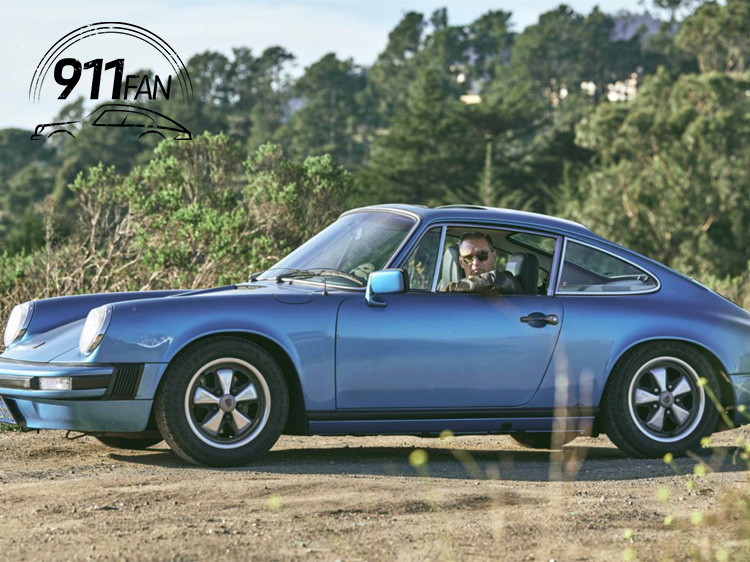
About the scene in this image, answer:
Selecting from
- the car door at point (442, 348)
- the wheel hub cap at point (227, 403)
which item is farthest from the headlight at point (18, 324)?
the car door at point (442, 348)

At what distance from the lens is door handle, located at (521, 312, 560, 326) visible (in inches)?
314

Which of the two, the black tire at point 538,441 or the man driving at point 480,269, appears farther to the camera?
the black tire at point 538,441

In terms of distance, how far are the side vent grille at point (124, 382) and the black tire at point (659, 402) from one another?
305cm

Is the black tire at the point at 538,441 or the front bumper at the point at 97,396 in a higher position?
the front bumper at the point at 97,396

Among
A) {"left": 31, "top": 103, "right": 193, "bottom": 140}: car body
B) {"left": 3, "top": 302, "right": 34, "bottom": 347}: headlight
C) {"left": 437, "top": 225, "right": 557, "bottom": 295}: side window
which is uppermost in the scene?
{"left": 31, "top": 103, "right": 193, "bottom": 140}: car body

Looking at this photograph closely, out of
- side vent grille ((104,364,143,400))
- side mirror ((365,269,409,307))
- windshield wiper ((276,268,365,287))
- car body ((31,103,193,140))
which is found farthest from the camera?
car body ((31,103,193,140))

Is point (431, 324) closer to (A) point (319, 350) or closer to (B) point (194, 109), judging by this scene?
A: (A) point (319, 350)

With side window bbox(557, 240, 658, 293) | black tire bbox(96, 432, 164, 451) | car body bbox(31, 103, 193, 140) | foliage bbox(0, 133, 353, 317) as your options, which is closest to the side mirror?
side window bbox(557, 240, 658, 293)

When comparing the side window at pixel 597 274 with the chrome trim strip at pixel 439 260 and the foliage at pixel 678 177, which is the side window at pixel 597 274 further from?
the foliage at pixel 678 177

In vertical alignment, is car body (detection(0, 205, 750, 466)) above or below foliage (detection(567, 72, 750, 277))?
below

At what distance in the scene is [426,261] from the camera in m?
8.30

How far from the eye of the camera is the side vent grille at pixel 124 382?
7.13 m

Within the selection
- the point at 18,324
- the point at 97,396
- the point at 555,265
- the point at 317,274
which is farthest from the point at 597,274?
the point at 18,324

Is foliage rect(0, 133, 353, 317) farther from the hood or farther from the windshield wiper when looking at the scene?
the windshield wiper
